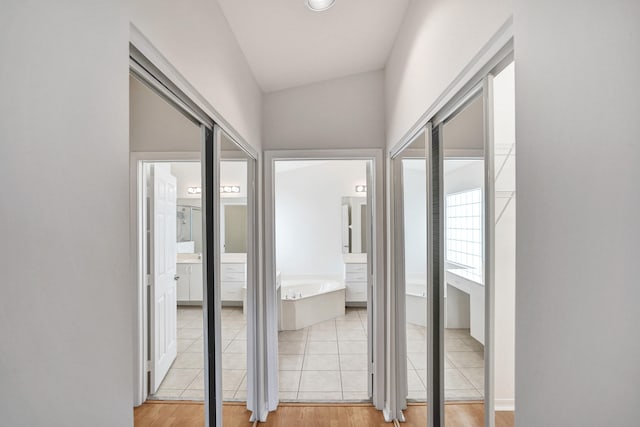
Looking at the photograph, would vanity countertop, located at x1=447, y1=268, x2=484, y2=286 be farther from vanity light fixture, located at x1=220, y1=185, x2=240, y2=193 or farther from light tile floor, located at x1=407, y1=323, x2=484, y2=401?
vanity light fixture, located at x1=220, y1=185, x2=240, y2=193

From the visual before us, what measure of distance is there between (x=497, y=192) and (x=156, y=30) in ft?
3.90

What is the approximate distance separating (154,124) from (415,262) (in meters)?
1.62

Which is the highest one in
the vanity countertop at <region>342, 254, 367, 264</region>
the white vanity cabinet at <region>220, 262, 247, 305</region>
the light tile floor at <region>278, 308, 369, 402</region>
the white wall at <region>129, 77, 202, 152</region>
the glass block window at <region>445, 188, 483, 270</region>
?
the white wall at <region>129, 77, 202, 152</region>

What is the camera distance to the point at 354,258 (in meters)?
6.02

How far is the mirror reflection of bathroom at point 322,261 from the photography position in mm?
4281

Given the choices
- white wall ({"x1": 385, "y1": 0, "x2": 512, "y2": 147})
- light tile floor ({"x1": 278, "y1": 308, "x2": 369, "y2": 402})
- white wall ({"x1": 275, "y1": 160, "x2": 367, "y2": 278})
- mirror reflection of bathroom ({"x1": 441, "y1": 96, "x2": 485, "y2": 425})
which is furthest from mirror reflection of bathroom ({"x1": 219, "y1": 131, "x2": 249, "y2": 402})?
white wall ({"x1": 275, "y1": 160, "x2": 367, "y2": 278})

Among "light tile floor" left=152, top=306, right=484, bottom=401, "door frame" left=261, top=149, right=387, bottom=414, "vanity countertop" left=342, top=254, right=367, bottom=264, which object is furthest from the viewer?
"vanity countertop" left=342, top=254, right=367, bottom=264

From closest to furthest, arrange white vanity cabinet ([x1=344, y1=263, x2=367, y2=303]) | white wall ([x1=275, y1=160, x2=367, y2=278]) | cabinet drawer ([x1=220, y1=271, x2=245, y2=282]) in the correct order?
1. cabinet drawer ([x1=220, y1=271, x2=245, y2=282])
2. white vanity cabinet ([x1=344, y1=263, x2=367, y2=303])
3. white wall ([x1=275, y1=160, x2=367, y2=278])

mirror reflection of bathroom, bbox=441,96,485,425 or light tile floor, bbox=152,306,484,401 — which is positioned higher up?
mirror reflection of bathroom, bbox=441,96,485,425

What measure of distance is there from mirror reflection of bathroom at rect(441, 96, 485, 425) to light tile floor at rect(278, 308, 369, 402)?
1.77m

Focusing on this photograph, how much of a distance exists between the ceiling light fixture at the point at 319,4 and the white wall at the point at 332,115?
1013 mm

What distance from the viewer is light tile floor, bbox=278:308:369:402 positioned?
307 cm
